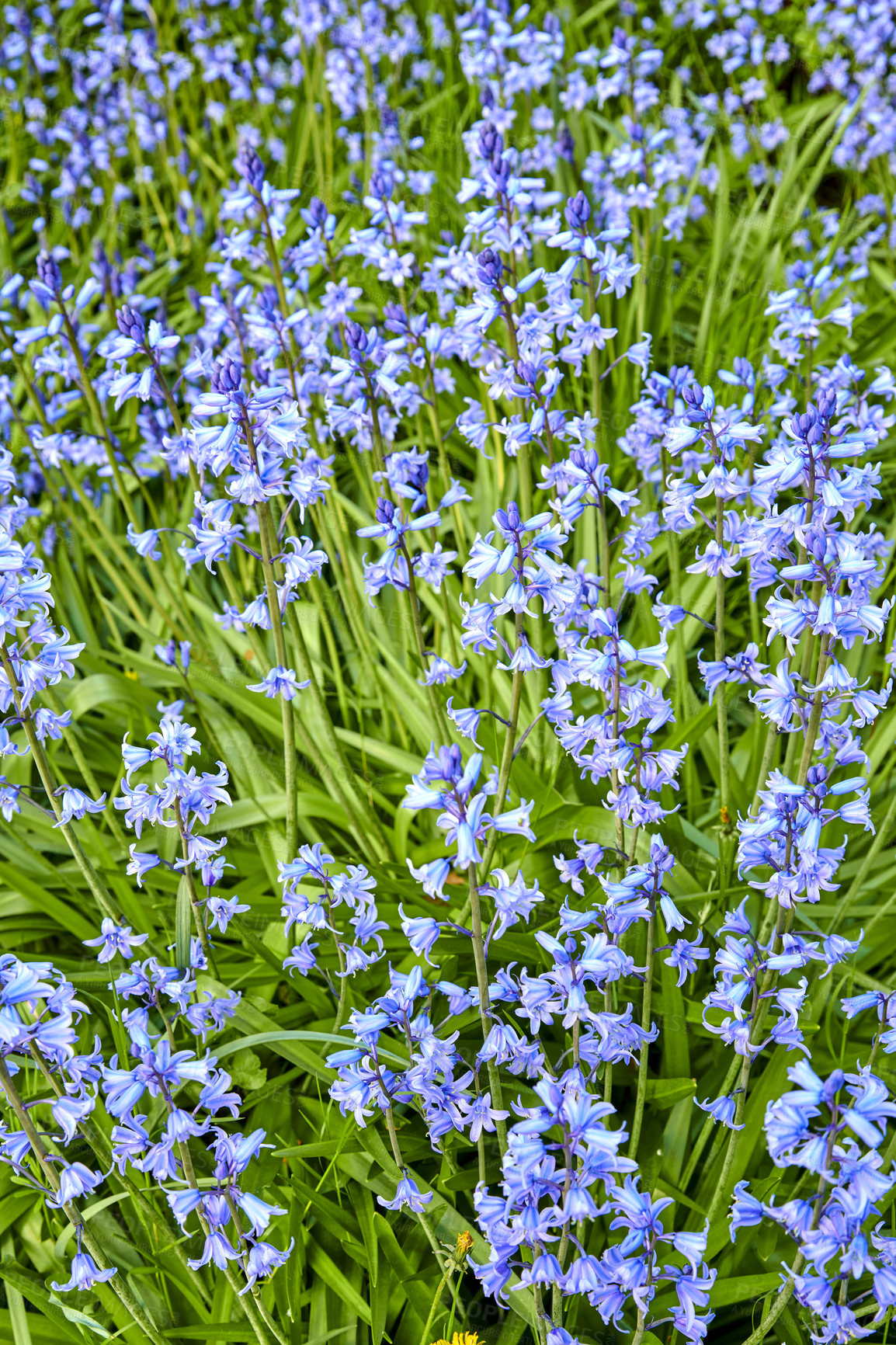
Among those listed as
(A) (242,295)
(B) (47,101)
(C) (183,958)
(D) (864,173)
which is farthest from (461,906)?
(B) (47,101)

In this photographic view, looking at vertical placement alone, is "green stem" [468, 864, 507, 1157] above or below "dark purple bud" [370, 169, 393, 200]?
below

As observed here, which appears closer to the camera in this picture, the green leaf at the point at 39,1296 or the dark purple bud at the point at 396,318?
the green leaf at the point at 39,1296

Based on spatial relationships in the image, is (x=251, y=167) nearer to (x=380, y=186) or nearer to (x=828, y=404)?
(x=380, y=186)

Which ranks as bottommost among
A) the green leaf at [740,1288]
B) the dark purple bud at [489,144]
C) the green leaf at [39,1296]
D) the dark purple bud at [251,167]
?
the green leaf at [740,1288]

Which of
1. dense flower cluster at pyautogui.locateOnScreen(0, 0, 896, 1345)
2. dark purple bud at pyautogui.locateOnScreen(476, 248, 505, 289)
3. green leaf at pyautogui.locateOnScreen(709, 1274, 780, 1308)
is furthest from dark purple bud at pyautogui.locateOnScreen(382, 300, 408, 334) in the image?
green leaf at pyautogui.locateOnScreen(709, 1274, 780, 1308)

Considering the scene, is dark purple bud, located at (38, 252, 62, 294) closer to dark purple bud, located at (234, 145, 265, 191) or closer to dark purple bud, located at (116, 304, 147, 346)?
dark purple bud, located at (234, 145, 265, 191)

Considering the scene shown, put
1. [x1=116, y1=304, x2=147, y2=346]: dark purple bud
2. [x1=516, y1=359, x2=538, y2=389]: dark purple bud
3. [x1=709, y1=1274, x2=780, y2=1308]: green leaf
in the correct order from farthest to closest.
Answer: [x1=116, y1=304, x2=147, y2=346]: dark purple bud → [x1=516, y1=359, x2=538, y2=389]: dark purple bud → [x1=709, y1=1274, x2=780, y2=1308]: green leaf

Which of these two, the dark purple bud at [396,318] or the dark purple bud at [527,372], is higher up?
the dark purple bud at [396,318]

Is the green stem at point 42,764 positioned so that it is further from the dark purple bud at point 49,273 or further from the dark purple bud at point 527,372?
the dark purple bud at point 49,273

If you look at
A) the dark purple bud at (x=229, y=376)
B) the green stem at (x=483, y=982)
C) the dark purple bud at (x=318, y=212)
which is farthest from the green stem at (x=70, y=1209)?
the dark purple bud at (x=318, y=212)

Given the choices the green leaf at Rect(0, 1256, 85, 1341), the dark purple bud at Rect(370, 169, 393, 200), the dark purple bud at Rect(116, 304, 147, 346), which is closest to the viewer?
the green leaf at Rect(0, 1256, 85, 1341)

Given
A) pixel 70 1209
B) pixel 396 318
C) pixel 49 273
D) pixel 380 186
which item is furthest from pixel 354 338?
pixel 70 1209
